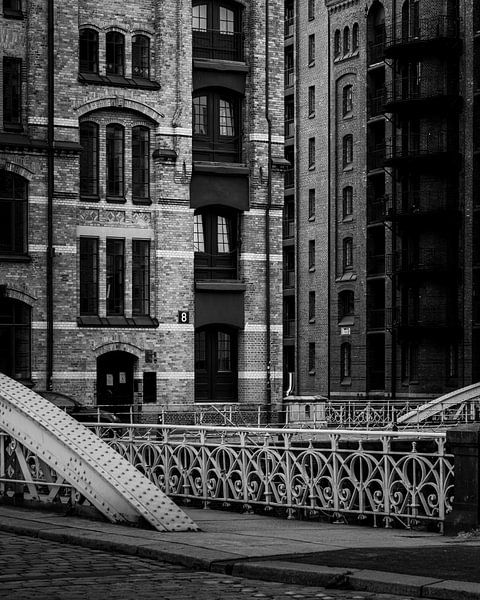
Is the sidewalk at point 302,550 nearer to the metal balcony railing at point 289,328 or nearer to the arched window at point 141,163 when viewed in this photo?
→ the arched window at point 141,163

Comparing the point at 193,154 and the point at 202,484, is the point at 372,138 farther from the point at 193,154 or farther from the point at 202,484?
the point at 202,484

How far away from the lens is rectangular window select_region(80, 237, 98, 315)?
43.8 metres

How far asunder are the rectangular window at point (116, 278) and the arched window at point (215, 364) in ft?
10.2

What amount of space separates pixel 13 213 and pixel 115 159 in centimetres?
388

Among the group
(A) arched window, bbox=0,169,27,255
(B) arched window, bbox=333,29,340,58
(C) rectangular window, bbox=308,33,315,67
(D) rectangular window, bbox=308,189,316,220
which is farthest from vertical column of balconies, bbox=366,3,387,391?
(A) arched window, bbox=0,169,27,255

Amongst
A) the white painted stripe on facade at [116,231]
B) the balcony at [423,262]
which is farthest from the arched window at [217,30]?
the balcony at [423,262]

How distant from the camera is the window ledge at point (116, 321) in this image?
4356cm

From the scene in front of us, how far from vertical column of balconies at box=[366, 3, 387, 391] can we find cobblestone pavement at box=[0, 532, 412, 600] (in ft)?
177

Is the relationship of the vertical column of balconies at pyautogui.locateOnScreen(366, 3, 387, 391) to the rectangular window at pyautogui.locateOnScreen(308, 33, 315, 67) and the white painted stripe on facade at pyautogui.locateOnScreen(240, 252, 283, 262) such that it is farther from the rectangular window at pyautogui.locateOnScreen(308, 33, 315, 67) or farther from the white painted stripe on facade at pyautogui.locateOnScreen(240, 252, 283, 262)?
the white painted stripe on facade at pyautogui.locateOnScreen(240, 252, 283, 262)

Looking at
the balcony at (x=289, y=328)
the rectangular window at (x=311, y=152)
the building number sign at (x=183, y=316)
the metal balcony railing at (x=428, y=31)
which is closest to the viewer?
the building number sign at (x=183, y=316)

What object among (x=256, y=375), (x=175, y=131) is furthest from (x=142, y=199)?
(x=256, y=375)

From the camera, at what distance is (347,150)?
69062 mm

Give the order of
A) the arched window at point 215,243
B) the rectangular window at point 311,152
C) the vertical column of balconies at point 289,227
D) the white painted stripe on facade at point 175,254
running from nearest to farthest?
the white painted stripe on facade at point 175,254, the arched window at point 215,243, the rectangular window at point 311,152, the vertical column of balconies at point 289,227

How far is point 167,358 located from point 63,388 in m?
3.65
